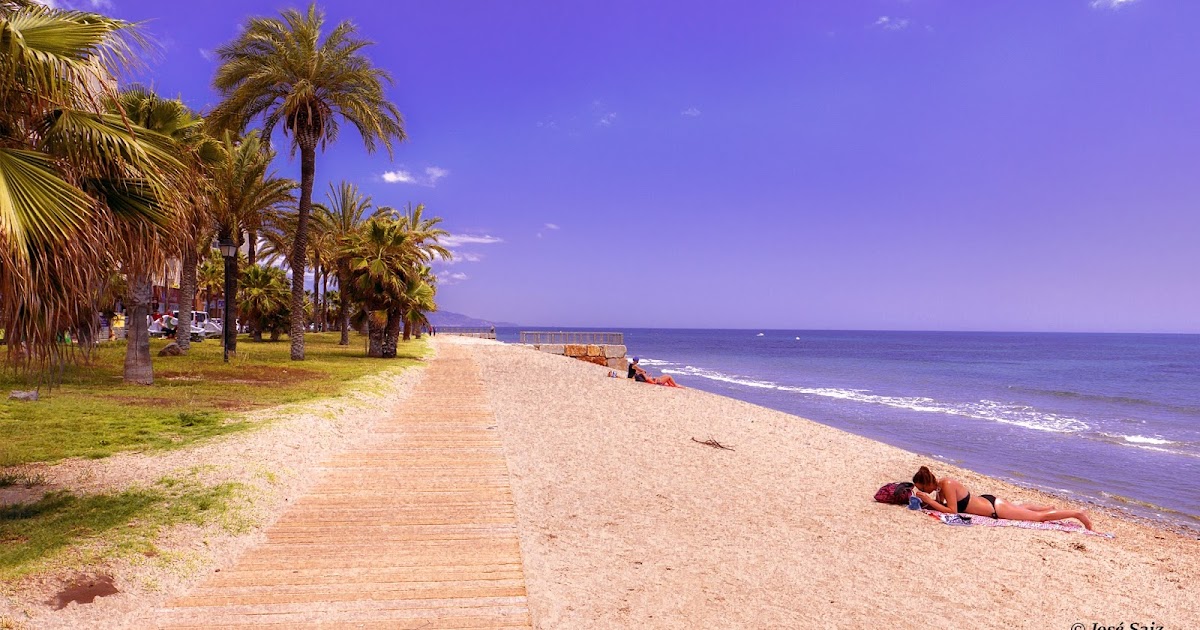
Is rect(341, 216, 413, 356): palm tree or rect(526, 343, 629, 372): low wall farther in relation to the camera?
rect(526, 343, 629, 372): low wall

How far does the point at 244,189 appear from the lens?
24.5m

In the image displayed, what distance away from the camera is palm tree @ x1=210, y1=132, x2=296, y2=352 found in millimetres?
22734

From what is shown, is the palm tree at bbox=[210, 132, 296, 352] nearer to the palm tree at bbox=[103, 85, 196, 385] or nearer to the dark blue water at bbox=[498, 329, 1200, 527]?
the palm tree at bbox=[103, 85, 196, 385]

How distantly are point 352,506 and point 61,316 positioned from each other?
2.94 m

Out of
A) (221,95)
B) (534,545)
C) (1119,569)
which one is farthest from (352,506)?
(221,95)

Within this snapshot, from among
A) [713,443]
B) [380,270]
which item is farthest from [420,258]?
[713,443]

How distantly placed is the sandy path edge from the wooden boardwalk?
228mm

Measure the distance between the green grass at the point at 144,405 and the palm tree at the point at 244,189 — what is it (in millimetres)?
5458

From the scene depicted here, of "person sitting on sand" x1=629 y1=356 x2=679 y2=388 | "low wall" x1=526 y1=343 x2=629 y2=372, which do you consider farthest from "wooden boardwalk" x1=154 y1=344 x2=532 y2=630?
"low wall" x1=526 y1=343 x2=629 y2=372

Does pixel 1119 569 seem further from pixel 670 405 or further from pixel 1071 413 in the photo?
pixel 1071 413

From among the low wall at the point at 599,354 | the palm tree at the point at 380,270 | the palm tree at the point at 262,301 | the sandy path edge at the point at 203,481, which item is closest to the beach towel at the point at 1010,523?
the sandy path edge at the point at 203,481

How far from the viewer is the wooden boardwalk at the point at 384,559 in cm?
410

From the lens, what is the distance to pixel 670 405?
1739 centimetres

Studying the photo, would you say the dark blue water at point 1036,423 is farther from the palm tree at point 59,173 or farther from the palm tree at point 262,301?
the palm tree at point 262,301
